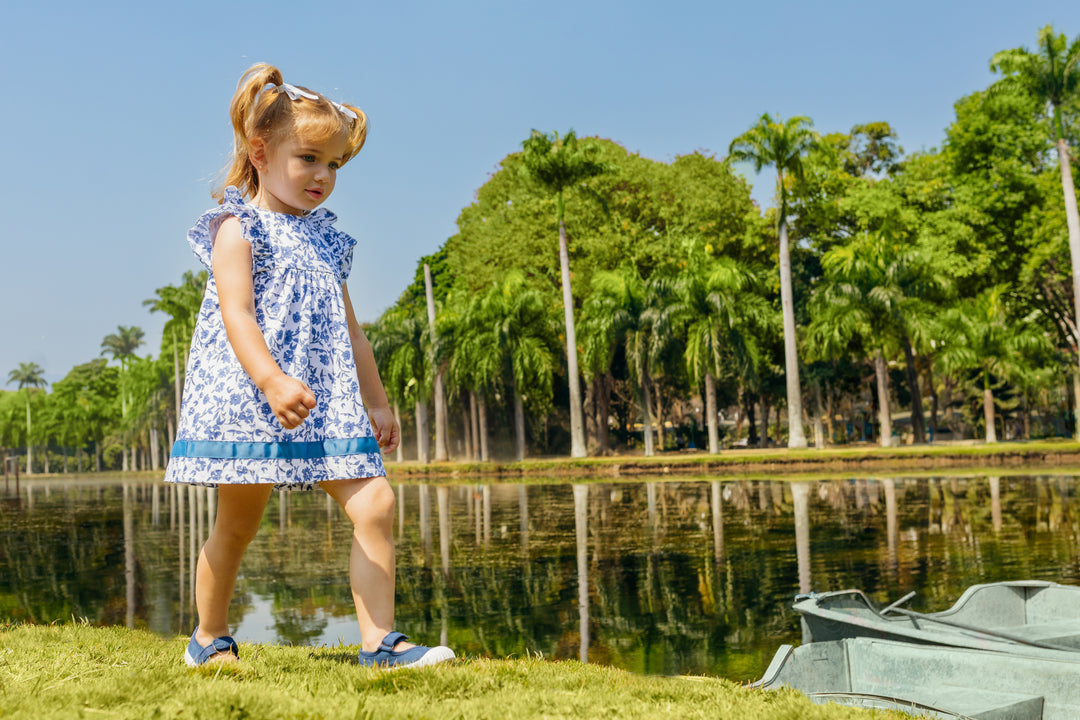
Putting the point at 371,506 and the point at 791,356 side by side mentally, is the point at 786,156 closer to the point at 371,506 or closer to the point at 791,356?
the point at 791,356

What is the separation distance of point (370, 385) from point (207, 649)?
3.34ft

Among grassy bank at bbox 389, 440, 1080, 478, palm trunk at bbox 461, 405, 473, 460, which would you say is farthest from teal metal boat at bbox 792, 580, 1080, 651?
palm trunk at bbox 461, 405, 473, 460

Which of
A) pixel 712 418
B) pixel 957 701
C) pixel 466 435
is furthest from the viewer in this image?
pixel 466 435

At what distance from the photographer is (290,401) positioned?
2691 millimetres

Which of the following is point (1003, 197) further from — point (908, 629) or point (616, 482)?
point (908, 629)

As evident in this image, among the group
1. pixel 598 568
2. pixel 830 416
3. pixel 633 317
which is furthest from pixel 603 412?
pixel 598 568

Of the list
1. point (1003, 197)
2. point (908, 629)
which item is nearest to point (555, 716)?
point (908, 629)

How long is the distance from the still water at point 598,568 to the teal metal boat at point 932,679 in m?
1.25

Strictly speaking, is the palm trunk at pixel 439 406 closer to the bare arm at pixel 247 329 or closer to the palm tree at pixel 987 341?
the palm tree at pixel 987 341

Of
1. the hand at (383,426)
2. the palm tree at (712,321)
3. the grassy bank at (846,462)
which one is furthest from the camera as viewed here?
the palm tree at (712,321)

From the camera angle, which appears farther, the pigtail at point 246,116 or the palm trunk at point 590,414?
the palm trunk at point 590,414

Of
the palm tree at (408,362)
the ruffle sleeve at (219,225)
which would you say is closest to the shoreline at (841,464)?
the palm tree at (408,362)

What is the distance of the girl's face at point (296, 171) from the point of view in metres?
3.18

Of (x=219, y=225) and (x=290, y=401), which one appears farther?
(x=219, y=225)
